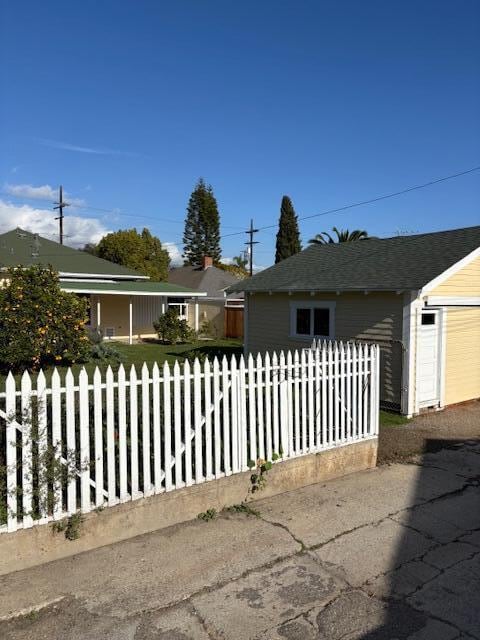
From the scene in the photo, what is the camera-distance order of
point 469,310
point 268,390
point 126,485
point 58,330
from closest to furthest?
point 126,485, point 268,390, point 469,310, point 58,330

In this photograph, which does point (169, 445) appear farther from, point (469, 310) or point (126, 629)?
point (469, 310)

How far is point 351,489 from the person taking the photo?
5.74 m

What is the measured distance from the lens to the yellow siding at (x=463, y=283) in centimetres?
1020

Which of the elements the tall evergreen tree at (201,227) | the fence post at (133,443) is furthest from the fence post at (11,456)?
the tall evergreen tree at (201,227)

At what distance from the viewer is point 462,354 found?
35.6ft

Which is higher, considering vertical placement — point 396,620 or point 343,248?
point 343,248

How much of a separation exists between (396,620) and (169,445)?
7.67ft

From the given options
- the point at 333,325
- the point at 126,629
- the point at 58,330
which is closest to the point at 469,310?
the point at 333,325

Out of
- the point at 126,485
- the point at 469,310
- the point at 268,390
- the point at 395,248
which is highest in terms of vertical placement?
the point at 395,248

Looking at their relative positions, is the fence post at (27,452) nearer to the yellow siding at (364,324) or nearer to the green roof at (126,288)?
the yellow siding at (364,324)

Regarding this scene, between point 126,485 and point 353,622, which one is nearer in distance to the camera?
point 353,622

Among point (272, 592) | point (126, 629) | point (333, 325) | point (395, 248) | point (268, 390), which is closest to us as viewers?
point (126, 629)

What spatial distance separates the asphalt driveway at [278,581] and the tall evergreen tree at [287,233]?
41.8 m

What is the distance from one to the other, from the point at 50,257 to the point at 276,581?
24648 millimetres
